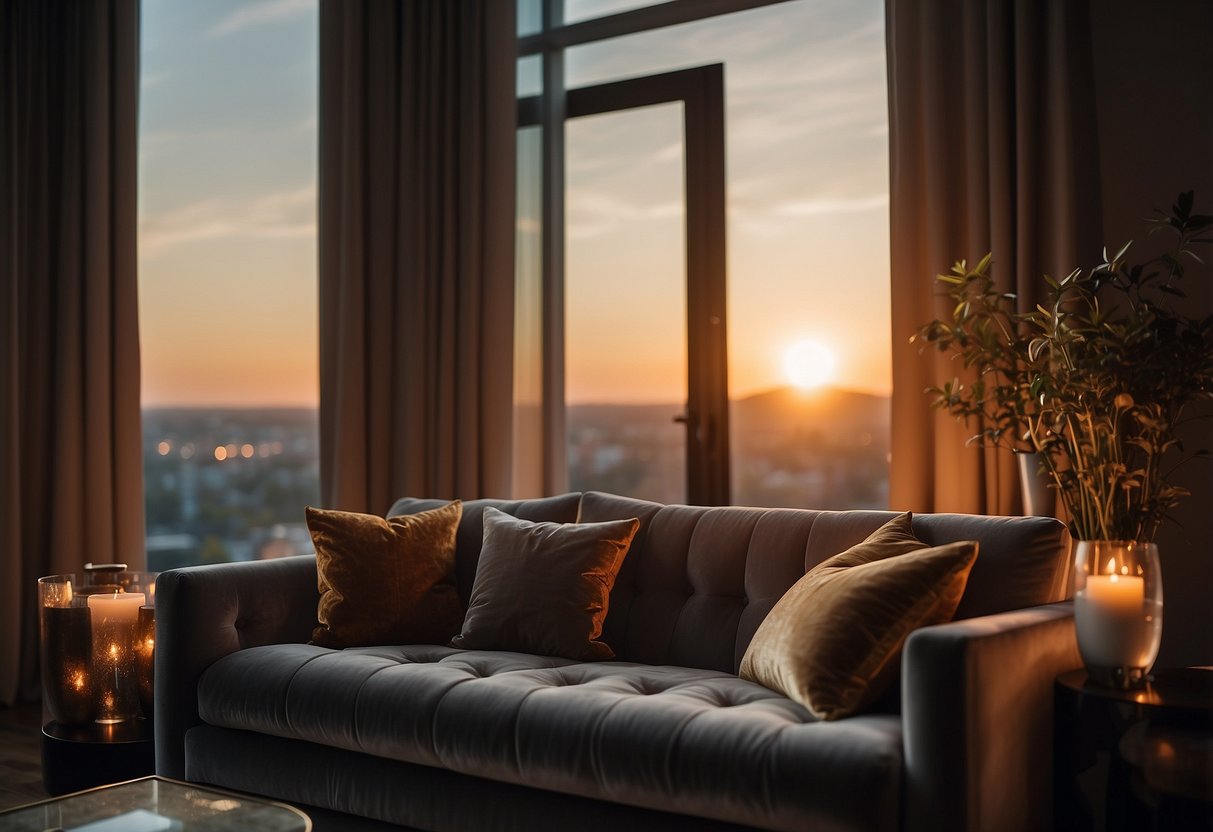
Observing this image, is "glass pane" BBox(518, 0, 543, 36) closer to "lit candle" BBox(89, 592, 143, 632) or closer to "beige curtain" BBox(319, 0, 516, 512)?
"beige curtain" BBox(319, 0, 516, 512)

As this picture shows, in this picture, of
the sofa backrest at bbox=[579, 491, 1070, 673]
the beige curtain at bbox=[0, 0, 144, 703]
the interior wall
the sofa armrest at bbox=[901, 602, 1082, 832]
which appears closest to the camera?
the sofa armrest at bbox=[901, 602, 1082, 832]

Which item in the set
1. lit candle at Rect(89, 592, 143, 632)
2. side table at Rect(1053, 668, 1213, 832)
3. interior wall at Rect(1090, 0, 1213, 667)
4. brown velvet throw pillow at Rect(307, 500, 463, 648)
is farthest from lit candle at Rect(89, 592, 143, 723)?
interior wall at Rect(1090, 0, 1213, 667)

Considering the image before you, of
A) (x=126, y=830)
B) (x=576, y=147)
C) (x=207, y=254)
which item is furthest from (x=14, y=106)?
(x=126, y=830)

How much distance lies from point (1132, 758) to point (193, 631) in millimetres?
2237

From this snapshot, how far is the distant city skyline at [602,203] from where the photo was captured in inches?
164

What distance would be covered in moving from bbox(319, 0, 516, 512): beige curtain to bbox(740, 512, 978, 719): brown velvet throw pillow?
221 cm

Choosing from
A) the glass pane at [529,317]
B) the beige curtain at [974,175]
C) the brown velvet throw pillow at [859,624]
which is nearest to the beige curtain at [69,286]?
the glass pane at [529,317]

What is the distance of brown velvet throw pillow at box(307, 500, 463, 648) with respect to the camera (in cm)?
324

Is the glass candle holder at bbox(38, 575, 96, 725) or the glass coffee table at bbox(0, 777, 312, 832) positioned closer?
the glass coffee table at bbox(0, 777, 312, 832)

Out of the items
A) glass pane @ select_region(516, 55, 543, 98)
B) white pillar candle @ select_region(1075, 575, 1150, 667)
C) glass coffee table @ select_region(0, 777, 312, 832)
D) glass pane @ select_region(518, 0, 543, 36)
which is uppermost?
glass pane @ select_region(518, 0, 543, 36)

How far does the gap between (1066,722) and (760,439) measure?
81.1 inches

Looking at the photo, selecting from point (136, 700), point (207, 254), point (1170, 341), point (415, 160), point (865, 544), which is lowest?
point (136, 700)

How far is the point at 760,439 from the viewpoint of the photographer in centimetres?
435

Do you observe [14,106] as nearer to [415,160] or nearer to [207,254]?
[207,254]
